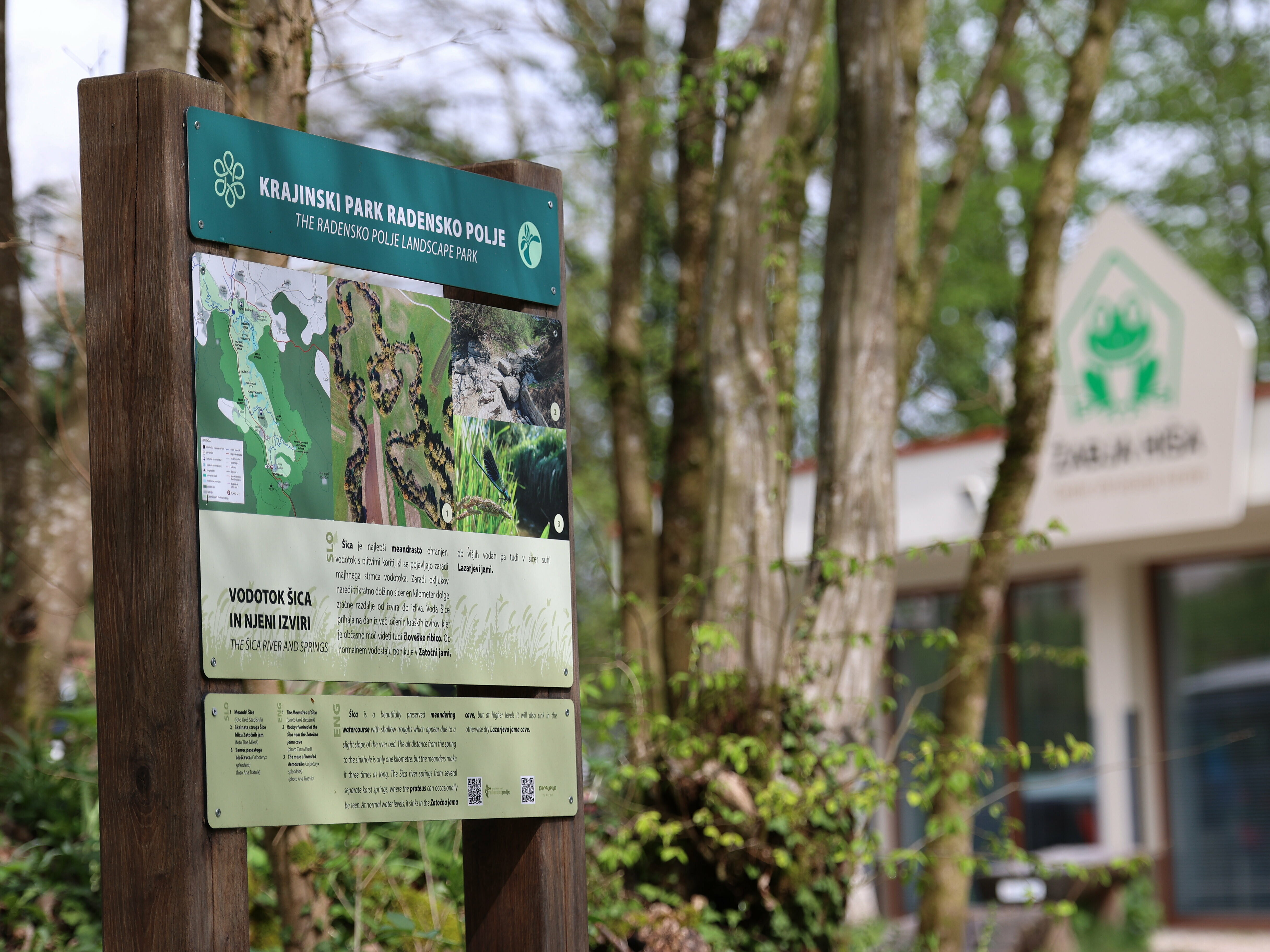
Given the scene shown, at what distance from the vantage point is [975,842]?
13438mm

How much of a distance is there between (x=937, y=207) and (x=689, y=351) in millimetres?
1648

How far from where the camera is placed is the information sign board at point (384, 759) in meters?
2.82

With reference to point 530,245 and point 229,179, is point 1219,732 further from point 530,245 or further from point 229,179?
point 229,179

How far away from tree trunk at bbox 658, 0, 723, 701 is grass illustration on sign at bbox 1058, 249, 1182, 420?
175 inches

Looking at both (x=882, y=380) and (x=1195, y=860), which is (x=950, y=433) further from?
(x=882, y=380)

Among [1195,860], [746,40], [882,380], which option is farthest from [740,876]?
[1195,860]

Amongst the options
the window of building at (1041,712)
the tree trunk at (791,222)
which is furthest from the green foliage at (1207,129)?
the tree trunk at (791,222)

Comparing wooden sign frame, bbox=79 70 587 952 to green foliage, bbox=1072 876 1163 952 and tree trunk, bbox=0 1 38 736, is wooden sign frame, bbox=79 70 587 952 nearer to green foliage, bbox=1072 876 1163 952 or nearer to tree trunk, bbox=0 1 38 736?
tree trunk, bbox=0 1 38 736

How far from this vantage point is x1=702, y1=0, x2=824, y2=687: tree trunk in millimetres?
5742

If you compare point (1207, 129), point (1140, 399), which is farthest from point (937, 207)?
point (1207, 129)

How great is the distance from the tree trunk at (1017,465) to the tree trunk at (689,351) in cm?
141

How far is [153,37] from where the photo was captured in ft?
20.9

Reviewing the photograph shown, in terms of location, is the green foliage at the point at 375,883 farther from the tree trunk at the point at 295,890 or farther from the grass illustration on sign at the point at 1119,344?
the grass illustration on sign at the point at 1119,344

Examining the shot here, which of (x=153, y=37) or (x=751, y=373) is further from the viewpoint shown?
(x=153, y=37)
